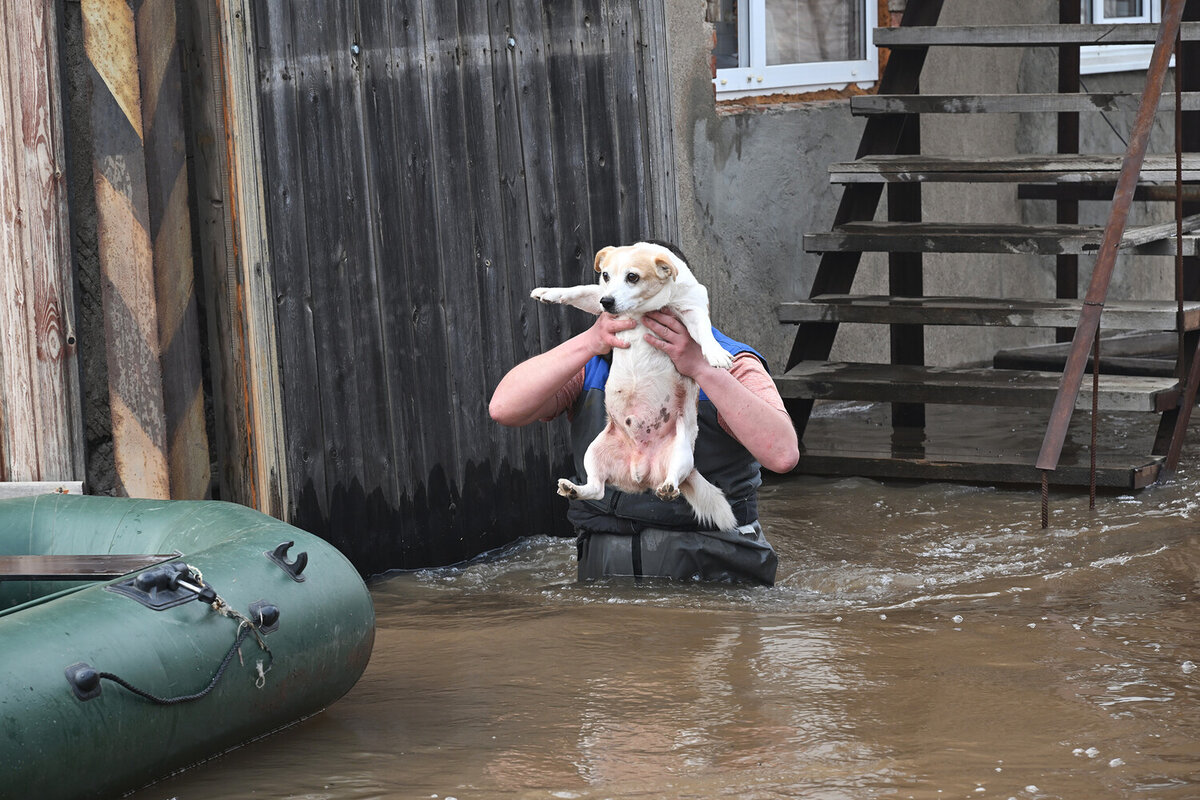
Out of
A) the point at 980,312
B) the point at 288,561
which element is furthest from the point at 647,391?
the point at 980,312

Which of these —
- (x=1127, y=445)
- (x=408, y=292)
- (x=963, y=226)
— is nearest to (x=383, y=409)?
(x=408, y=292)

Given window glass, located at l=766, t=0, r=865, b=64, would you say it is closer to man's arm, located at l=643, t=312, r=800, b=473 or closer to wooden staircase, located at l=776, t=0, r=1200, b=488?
wooden staircase, located at l=776, t=0, r=1200, b=488

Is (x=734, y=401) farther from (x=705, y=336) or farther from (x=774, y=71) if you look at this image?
(x=774, y=71)

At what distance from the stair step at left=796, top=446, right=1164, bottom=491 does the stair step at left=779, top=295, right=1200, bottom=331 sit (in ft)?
2.16

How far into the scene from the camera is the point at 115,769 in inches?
120

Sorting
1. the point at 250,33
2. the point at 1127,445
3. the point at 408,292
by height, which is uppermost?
the point at 250,33

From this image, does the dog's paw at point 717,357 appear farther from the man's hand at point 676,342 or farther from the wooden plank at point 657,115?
the wooden plank at point 657,115

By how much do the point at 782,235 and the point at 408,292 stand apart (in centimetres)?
390

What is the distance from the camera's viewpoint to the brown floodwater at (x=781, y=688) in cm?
316

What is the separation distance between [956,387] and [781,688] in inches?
145

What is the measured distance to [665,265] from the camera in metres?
4.12

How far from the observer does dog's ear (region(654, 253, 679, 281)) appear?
13.5ft

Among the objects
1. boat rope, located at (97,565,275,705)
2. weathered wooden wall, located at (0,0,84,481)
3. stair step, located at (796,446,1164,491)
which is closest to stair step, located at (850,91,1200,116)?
stair step, located at (796,446,1164,491)

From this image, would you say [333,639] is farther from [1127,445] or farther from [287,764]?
[1127,445]
